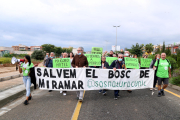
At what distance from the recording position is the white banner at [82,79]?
18.9ft

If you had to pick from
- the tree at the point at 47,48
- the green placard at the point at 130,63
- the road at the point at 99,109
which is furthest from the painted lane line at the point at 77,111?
the tree at the point at 47,48

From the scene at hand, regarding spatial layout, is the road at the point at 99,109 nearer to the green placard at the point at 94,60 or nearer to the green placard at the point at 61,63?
the green placard at the point at 61,63

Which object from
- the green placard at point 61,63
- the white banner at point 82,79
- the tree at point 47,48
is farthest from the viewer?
the tree at point 47,48

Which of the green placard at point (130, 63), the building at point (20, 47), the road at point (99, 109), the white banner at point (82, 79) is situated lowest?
the road at point (99, 109)

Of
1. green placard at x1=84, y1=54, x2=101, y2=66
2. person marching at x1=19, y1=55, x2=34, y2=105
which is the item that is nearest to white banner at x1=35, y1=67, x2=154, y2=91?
person marching at x1=19, y1=55, x2=34, y2=105

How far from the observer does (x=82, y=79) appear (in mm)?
5754

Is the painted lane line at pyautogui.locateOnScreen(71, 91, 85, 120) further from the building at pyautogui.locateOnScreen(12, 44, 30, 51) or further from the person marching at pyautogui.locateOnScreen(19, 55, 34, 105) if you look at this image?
the building at pyautogui.locateOnScreen(12, 44, 30, 51)

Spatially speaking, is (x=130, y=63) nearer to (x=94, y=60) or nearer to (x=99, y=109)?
(x=94, y=60)

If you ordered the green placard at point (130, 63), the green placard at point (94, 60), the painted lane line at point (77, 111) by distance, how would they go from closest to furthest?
the painted lane line at point (77, 111) < the green placard at point (130, 63) < the green placard at point (94, 60)

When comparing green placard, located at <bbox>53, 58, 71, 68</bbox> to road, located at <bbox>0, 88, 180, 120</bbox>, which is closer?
road, located at <bbox>0, 88, 180, 120</bbox>

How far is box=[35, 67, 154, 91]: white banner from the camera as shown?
577 centimetres

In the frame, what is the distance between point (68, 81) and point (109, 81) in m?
1.64

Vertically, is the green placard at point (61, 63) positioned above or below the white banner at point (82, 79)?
above

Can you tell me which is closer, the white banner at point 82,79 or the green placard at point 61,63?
the white banner at point 82,79
